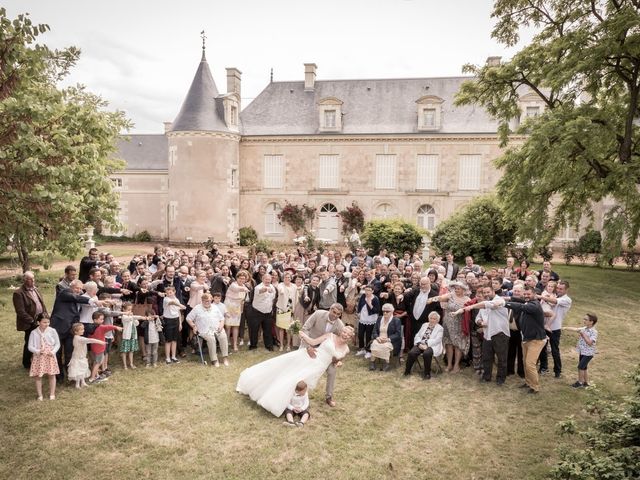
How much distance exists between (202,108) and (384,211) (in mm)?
13707

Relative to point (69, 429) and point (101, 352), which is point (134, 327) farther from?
point (69, 429)

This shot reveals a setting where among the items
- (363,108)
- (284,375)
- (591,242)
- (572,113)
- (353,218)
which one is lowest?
(284,375)

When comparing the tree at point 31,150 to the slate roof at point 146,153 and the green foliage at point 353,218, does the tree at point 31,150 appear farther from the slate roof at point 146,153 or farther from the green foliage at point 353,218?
the slate roof at point 146,153

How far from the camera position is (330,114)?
30500mm

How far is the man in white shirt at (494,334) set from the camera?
28.9ft

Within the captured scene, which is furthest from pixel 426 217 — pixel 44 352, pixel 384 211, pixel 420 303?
pixel 44 352

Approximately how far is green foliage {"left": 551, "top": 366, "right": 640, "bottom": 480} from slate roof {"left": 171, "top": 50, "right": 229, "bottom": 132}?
27.7m

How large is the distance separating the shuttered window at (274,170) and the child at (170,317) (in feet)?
72.6

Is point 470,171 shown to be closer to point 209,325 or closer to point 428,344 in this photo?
point 428,344

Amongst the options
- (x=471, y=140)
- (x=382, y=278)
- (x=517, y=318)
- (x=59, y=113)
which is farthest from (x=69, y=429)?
(x=471, y=140)

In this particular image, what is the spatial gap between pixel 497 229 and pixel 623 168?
29.0 ft

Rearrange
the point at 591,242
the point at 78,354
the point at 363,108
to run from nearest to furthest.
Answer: the point at 78,354 → the point at 591,242 → the point at 363,108

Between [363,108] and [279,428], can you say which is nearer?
[279,428]

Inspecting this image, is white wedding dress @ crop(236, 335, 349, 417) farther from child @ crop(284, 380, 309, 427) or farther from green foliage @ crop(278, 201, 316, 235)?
green foliage @ crop(278, 201, 316, 235)
